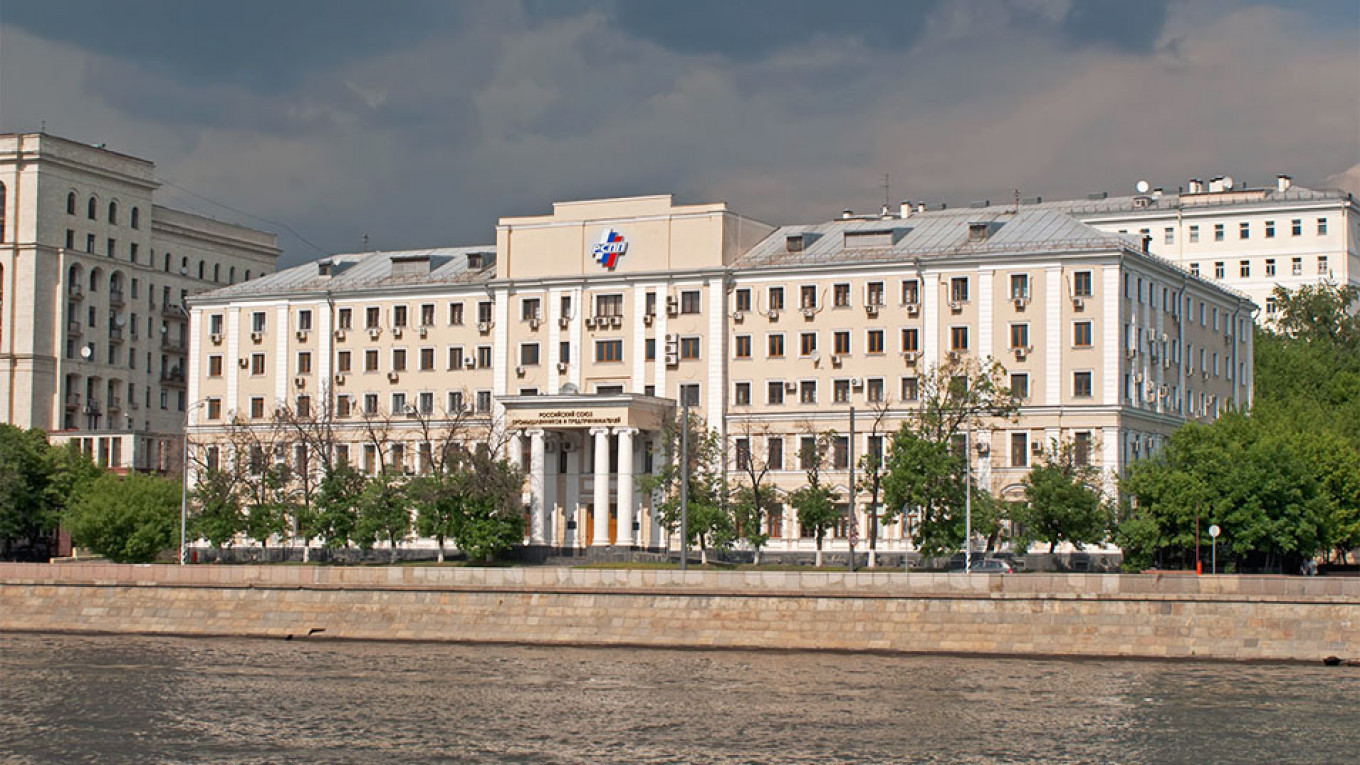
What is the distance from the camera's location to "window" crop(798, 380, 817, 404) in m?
100

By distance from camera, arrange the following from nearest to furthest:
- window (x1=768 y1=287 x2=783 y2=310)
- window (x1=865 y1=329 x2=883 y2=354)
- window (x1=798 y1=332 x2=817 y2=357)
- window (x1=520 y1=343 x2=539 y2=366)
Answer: window (x1=865 y1=329 x2=883 y2=354) < window (x1=798 y1=332 x2=817 y2=357) < window (x1=768 y1=287 x2=783 y2=310) < window (x1=520 y1=343 x2=539 y2=366)

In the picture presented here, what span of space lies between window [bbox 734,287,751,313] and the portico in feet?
21.0

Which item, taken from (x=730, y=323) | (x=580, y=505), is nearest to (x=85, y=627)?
(x=580, y=505)

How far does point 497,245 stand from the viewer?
108500mm

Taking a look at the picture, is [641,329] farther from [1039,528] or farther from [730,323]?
[1039,528]

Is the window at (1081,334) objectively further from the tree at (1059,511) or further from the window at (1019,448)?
the tree at (1059,511)

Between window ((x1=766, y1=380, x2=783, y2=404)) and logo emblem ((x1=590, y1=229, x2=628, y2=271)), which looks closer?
window ((x1=766, y1=380, x2=783, y2=404))

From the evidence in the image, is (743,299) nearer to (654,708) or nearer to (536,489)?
(536,489)

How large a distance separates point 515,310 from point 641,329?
786 cm

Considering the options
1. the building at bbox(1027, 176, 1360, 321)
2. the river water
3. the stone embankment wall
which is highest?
the building at bbox(1027, 176, 1360, 321)

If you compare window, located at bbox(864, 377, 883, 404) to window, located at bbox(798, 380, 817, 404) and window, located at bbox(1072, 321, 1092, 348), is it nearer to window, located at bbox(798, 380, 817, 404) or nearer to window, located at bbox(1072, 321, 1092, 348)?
window, located at bbox(798, 380, 817, 404)

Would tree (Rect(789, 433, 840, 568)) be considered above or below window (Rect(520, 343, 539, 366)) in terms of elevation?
below

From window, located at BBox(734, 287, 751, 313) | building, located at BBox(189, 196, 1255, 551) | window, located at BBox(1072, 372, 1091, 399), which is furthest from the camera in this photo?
window, located at BBox(734, 287, 751, 313)

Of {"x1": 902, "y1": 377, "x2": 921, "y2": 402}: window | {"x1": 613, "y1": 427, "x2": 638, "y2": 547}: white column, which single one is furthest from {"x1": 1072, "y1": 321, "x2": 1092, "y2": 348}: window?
{"x1": 613, "y1": 427, "x2": 638, "y2": 547}: white column
